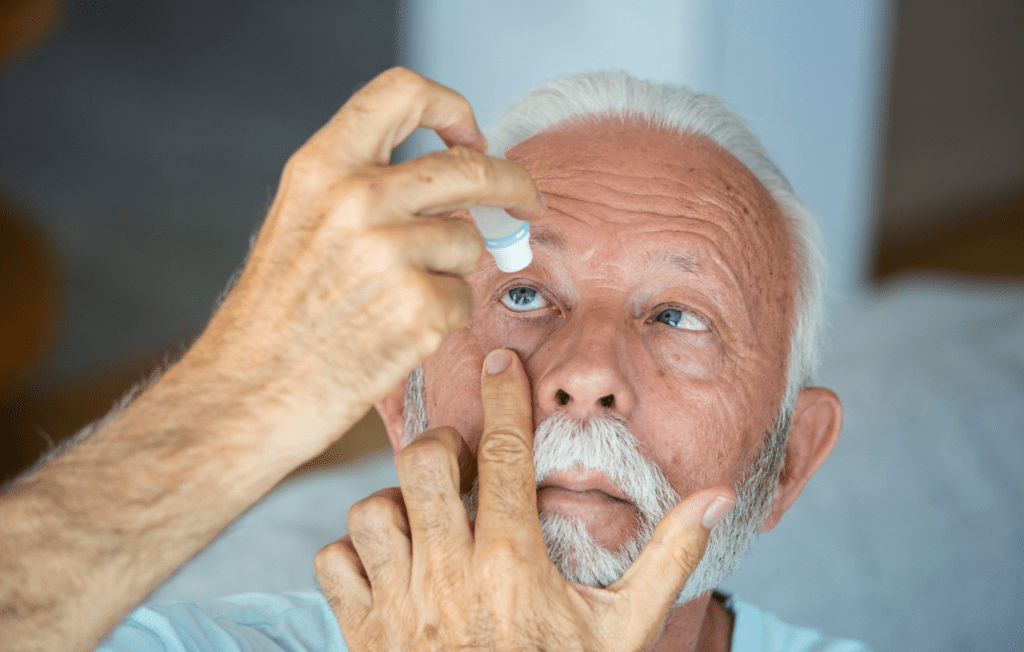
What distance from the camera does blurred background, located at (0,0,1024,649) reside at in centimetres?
281

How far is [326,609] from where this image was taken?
1408mm

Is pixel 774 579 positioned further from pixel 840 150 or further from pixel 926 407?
pixel 840 150

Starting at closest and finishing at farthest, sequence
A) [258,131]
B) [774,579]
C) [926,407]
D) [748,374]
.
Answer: [748,374], [774,579], [926,407], [258,131]

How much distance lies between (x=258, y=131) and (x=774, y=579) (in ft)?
13.9

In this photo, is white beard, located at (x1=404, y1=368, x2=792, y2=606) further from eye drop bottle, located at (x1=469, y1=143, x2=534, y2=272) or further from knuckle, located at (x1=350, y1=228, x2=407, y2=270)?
knuckle, located at (x1=350, y1=228, x2=407, y2=270)

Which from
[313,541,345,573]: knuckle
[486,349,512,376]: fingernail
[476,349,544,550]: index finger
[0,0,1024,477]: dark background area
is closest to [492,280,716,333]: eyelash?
[486,349,512,376]: fingernail

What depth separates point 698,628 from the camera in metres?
1.43

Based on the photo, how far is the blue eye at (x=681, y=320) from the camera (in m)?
1.31

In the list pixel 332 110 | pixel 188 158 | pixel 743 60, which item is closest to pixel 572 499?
pixel 743 60

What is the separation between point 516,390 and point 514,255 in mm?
159

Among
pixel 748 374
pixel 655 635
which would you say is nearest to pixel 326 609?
pixel 655 635

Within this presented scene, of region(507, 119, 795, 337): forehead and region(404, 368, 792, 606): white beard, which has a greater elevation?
region(507, 119, 795, 337): forehead

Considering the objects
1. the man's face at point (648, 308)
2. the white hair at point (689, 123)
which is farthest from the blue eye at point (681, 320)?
the white hair at point (689, 123)

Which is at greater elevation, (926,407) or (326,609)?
(926,407)
